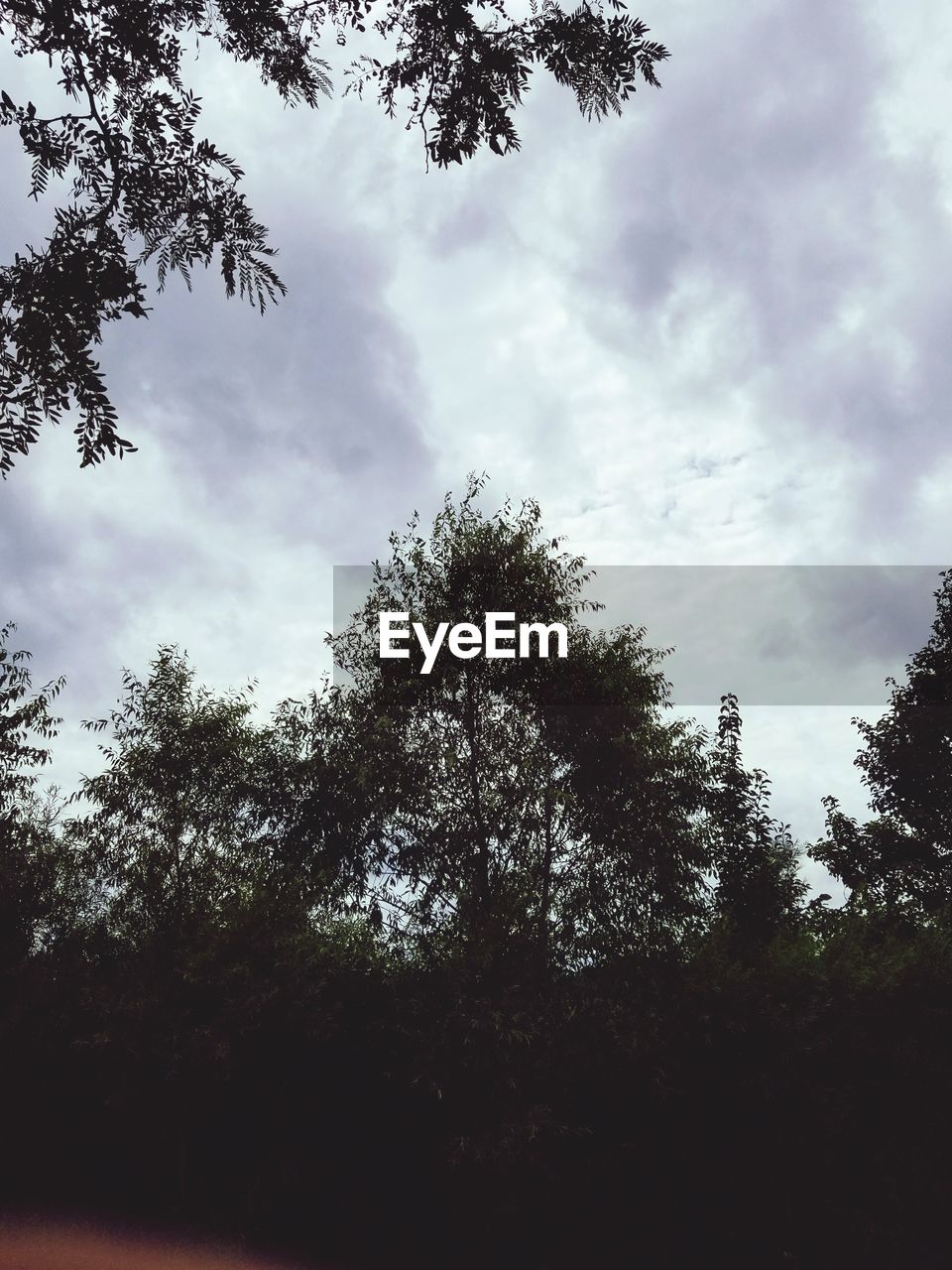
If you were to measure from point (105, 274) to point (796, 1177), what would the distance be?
38.5 ft

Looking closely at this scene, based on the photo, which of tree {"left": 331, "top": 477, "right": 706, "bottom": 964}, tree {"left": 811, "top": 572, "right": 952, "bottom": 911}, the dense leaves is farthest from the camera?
tree {"left": 811, "top": 572, "right": 952, "bottom": 911}

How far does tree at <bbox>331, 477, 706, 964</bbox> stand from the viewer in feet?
43.7

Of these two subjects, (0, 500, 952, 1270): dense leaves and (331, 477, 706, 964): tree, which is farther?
(331, 477, 706, 964): tree

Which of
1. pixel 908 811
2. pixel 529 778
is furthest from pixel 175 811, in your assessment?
pixel 908 811

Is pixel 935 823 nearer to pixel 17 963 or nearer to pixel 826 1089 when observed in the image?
pixel 826 1089

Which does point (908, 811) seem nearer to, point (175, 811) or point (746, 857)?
point (746, 857)

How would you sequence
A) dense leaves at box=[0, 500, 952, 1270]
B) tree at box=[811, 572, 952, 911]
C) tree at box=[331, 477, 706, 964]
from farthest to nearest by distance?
tree at box=[811, 572, 952, 911]
tree at box=[331, 477, 706, 964]
dense leaves at box=[0, 500, 952, 1270]

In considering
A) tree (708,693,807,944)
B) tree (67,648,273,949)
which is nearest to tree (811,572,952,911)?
tree (708,693,807,944)

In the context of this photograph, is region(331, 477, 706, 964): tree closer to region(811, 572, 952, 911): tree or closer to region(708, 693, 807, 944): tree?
region(708, 693, 807, 944): tree

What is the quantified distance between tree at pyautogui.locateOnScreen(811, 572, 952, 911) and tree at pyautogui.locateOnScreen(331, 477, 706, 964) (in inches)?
288

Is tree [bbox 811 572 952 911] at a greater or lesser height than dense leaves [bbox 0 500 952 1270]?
greater

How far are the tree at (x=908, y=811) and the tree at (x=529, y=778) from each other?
24.0ft

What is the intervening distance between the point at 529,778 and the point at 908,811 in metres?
10.5

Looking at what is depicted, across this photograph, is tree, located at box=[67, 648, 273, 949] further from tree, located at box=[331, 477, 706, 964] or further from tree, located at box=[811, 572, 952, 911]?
tree, located at box=[811, 572, 952, 911]
